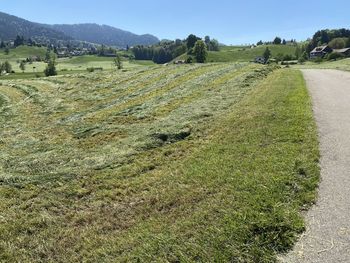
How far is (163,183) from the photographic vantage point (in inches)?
511

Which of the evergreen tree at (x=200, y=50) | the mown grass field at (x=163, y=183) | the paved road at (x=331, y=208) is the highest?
the paved road at (x=331, y=208)

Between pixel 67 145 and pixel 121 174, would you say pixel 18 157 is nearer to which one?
pixel 67 145

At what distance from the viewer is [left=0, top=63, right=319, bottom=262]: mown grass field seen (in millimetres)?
9219

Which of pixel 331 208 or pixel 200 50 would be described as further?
pixel 200 50

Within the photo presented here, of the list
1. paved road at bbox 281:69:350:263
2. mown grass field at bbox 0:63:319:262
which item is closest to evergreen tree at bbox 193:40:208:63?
mown grass field at bbox 0:63:319:262

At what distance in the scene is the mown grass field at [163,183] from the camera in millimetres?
9219

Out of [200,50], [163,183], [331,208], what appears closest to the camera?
[331,208]

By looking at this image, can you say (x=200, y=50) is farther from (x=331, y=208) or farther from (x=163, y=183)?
(x=331, y=208)

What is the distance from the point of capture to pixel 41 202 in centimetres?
1238

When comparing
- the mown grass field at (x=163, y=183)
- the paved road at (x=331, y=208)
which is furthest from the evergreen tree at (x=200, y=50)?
the paved road at (x=331, y=208)

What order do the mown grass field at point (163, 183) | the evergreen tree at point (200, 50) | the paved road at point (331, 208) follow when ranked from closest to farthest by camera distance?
the paved road at point (331, 208) < the mown grass field at point (163, 183) < the evergreen tree at point (200, 50)

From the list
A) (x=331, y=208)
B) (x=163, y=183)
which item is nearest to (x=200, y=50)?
(x=163, y=183)

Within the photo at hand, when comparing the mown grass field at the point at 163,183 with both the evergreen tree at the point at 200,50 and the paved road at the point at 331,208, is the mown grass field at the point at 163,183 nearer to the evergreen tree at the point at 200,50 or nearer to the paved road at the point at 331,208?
the paved road at the point at 331,208

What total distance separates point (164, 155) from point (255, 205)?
21.1 ft
